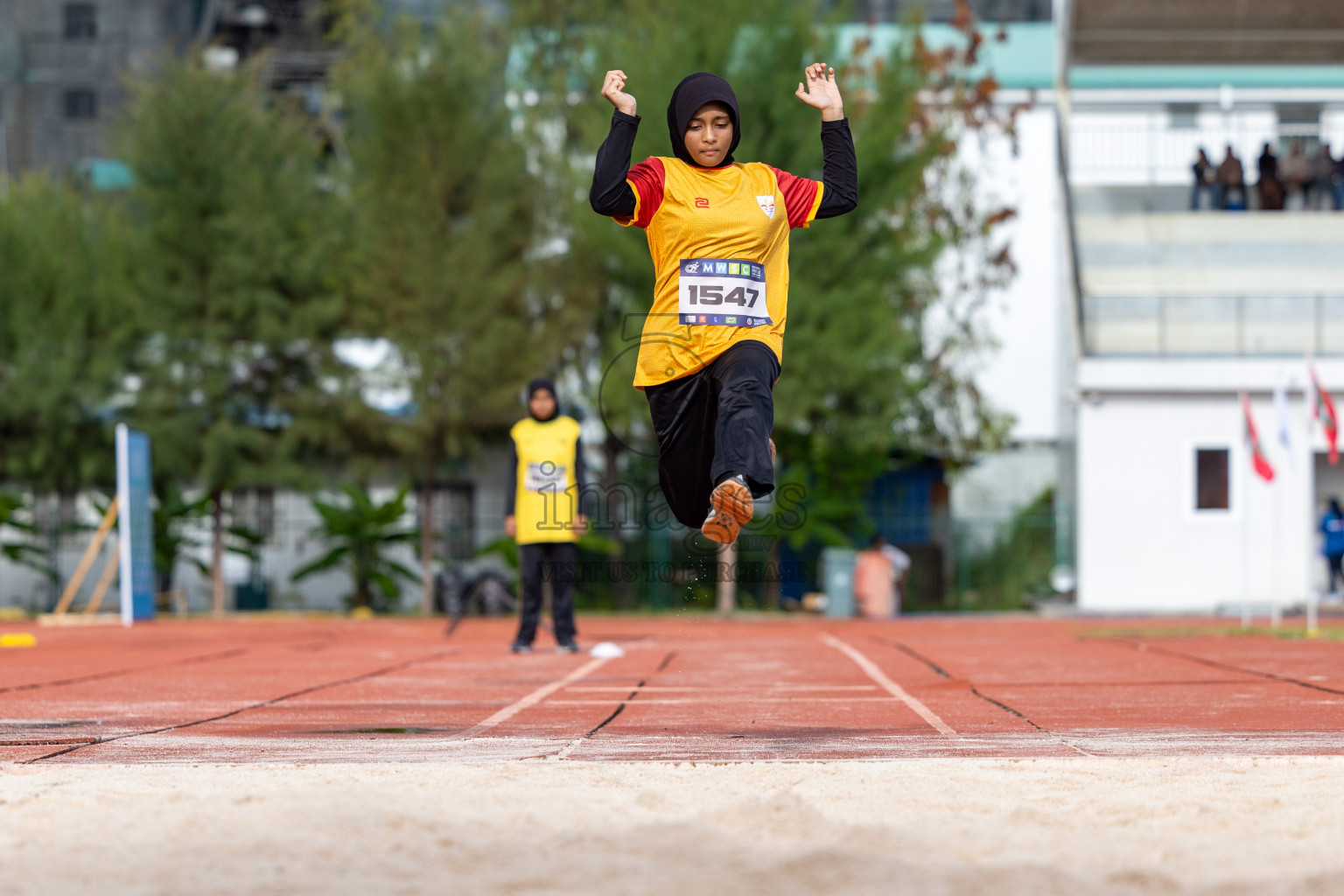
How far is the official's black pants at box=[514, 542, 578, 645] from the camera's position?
450 inches

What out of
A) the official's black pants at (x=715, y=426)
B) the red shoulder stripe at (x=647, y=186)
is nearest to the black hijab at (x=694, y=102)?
the red shoulder stripe at (x=647, y=186)

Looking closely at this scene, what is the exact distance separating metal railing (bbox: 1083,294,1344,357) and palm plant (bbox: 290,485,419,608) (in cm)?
1173

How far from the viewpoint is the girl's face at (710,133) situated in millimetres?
5934

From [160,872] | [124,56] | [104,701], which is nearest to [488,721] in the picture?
[104,701]

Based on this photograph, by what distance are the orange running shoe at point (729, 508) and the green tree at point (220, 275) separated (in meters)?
19.5

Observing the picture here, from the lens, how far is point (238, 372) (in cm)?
2489

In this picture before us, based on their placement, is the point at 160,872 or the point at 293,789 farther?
the point at 293,789

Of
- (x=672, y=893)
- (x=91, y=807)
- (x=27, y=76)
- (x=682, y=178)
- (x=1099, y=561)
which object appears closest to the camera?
(x=672, y=893)

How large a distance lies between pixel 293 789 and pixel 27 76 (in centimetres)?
5080

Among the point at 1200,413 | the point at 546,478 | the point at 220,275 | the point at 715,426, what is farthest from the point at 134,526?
the point at 1200,413

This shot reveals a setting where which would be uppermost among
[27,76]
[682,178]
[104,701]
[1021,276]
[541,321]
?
[27,76]

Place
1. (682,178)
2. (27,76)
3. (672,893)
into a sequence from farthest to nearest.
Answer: (27,76) < (682,178) < (672,893)

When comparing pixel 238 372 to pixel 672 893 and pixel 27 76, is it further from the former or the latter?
pixel 27 76

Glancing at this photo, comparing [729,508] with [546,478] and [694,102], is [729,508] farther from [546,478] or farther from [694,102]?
[546,478]
